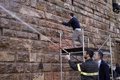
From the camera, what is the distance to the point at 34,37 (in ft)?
24.2

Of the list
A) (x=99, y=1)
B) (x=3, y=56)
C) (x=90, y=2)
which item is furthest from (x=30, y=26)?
(x=99, y=1)

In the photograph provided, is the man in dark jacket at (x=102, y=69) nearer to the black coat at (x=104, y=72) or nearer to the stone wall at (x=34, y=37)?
the black coat at (x=104, y=72)

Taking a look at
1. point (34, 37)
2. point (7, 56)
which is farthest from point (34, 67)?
point (7, 56)

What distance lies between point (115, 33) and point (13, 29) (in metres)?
6.22

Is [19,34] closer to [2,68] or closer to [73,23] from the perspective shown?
[2,68]

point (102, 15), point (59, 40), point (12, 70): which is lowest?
point (12, 70)

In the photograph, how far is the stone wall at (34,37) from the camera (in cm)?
659

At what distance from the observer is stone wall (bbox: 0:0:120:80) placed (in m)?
6.59

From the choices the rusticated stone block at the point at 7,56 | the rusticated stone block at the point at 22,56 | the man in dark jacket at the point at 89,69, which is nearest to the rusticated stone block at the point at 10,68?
the rusticated stone block at the point at 7,56

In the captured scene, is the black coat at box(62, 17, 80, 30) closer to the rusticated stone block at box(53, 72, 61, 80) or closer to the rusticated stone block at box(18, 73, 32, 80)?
the rusticated stone block at box(53, 72, 61, 80)

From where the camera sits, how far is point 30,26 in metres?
7.20

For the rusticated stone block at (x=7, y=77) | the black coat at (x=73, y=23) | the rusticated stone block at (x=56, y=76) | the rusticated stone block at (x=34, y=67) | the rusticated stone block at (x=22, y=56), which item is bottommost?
the rusticated stone block at (x=56, y=76)

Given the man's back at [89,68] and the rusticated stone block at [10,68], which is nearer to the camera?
the man's back at [89,68]

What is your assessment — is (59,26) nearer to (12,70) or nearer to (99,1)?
(12,70)
